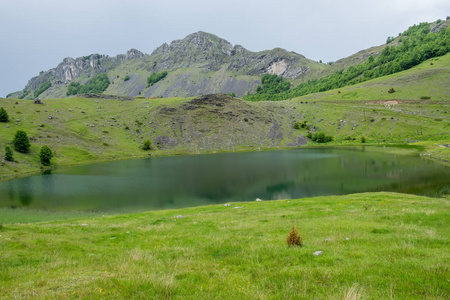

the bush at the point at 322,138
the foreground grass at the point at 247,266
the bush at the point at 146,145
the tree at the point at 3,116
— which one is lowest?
the bush at the point at 322,138

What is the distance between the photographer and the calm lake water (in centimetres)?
4400

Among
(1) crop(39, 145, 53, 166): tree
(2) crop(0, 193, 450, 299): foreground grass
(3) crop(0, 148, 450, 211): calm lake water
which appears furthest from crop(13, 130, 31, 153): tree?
(2) crop(0, 193, 450, 299): foreground grass

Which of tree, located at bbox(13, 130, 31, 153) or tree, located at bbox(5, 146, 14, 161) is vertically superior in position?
tree, located at bbox(13, 130, 31, 153)

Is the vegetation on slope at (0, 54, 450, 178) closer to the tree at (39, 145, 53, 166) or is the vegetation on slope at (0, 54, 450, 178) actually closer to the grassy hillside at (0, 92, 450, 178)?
the grassy hillside at (0, 92, 450, 178)

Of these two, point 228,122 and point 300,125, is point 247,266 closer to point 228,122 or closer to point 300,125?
point 228,122

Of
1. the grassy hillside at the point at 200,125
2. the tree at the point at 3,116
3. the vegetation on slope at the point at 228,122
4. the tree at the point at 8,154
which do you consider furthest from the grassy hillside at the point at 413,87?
the tree at the point at 3,116

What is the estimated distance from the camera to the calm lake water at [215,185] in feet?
144

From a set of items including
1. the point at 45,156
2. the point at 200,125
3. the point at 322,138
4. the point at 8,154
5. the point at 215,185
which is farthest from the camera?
the point at 200,125

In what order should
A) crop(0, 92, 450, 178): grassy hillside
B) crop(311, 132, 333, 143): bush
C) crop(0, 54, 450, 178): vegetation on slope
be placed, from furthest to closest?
1. crop(311, 132, 333, 143): bush
2. crop(0, 54, 450, 178): vegetation on slope
3. crop(0, 92, 450, 178): grassy hillside

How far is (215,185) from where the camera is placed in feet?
175

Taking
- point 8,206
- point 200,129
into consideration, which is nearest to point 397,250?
point 8,206

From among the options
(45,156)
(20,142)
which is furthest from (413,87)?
(20,142)

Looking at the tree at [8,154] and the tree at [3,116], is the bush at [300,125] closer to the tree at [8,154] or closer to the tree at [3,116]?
the tree at [8,154]

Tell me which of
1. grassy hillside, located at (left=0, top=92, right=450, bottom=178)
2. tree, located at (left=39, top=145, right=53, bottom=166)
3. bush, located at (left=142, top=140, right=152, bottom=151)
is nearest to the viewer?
tree, located at (left=39, top=145, right=53, bottom=166)
